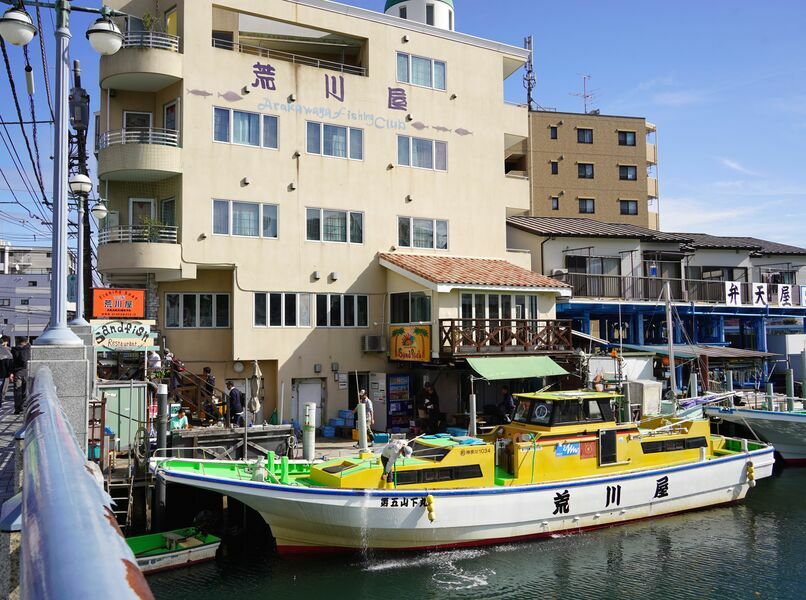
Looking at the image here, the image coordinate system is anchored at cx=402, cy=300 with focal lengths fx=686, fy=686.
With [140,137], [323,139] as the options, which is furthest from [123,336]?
[323,139]

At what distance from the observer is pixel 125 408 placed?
18953 millimetres

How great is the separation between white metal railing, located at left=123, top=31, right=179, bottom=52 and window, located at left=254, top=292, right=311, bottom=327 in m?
9.45

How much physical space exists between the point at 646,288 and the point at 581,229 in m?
4.54

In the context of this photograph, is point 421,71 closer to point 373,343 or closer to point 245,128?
point 245,128

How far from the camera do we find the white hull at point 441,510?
51.3 feet

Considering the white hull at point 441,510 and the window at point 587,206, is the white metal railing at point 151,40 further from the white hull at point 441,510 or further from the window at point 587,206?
the window at point 587,206

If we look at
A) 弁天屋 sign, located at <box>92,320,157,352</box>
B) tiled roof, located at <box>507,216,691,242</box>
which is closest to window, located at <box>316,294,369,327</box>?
弁天屋 sign, located at <box>92,320,157,352</box>

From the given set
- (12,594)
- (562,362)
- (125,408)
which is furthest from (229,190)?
(12,594)

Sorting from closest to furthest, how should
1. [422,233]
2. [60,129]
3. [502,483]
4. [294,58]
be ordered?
[60,129] → [502,483] → [294,58] → [422,233]

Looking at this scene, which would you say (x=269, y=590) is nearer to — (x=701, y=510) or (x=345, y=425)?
(x=345, y=425)

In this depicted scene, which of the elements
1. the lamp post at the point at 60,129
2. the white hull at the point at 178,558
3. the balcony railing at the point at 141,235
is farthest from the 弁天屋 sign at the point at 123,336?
the lamp post at the point at 60,129

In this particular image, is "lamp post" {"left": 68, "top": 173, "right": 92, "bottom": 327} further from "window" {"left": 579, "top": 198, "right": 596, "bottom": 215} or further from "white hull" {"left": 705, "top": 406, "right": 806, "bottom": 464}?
"window" {"left": 579, "top": 198, "right": 596, "bottom": 215}

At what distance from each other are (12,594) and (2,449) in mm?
15294

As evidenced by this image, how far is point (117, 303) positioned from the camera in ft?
70.3
